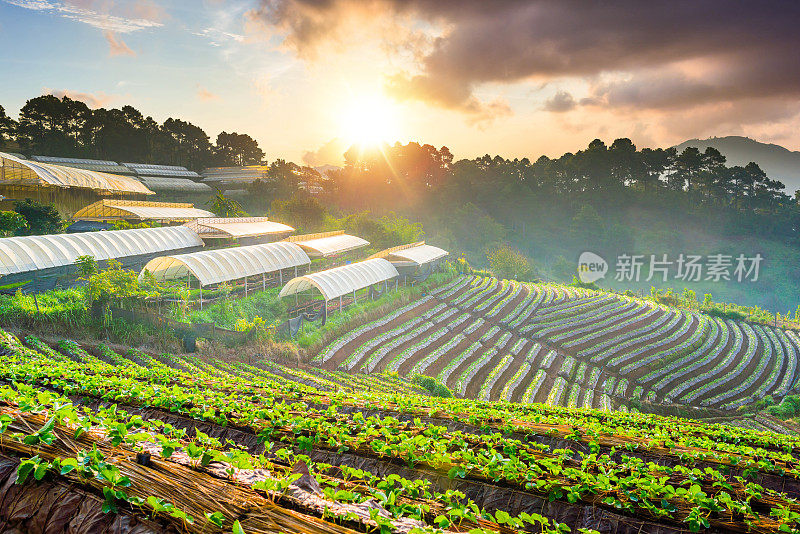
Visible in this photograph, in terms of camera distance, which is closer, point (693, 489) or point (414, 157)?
point (693, 489)

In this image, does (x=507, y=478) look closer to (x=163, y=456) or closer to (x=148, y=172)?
(x=163, y=456)

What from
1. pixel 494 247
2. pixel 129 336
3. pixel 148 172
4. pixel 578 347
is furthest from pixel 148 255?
pixel 494 247

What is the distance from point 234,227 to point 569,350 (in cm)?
2194

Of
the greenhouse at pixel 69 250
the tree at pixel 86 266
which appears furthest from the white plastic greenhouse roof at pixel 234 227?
the tree at pixel 86 266

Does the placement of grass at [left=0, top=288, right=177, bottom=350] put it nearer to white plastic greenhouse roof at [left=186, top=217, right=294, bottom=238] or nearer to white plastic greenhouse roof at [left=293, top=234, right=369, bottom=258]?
white plastic greenhouse roof at [left=293, top=234, right=369, bottom=258]

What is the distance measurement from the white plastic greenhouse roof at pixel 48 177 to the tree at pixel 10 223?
6467 millimetres

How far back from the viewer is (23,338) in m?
12.4

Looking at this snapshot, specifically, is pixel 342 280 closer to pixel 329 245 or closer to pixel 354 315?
pixel 354 315

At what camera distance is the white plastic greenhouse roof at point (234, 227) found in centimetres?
2802

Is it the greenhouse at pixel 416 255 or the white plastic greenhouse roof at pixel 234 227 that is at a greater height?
the greenhouse at pixel 416 255

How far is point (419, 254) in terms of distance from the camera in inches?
1172

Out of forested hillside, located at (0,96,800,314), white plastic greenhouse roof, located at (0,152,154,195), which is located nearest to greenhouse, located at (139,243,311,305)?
white plastic greenhouse roof, located at (0,152,154,195)

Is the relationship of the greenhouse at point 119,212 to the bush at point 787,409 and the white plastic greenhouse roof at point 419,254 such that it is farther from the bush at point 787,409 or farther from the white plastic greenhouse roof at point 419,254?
the bush at point 787,409

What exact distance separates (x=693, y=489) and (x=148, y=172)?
55.1 m
